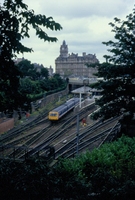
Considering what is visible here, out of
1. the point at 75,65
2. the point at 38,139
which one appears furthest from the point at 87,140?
the point at 75,65

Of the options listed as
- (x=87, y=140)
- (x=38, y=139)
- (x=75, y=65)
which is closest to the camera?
(x=87, y=140)

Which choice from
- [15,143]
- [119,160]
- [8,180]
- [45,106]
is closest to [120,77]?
[119,160]

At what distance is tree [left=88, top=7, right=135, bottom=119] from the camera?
15039mm

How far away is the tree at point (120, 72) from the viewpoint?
15039 millimetres

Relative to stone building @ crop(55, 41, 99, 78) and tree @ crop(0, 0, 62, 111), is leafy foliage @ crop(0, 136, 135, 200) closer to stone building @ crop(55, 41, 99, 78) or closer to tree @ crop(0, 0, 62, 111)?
tree @ crop(0, 0, 62, 111)

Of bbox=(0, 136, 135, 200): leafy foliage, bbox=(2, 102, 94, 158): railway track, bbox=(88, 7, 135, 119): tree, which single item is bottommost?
bbox=(2, 102, 94, 158): railway track

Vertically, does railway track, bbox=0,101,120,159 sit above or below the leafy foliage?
below

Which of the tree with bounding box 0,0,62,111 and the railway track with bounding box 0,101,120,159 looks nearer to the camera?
the tree with bounding box 0,0,62,111

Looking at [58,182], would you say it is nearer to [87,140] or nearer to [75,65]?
[87,140]

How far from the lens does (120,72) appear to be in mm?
15227

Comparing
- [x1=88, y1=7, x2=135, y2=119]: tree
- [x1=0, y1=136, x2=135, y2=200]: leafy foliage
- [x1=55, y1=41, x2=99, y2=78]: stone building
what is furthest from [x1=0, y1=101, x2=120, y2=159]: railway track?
[x1=55, y1=41, x2=99, y2=78]: stone building

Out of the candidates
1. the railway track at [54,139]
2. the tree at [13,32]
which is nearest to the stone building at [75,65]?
the railway track at [54,139]

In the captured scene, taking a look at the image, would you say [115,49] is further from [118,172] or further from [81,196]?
[81,196]

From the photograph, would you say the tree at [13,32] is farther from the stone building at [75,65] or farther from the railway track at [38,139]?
the stone building at [75,65]
